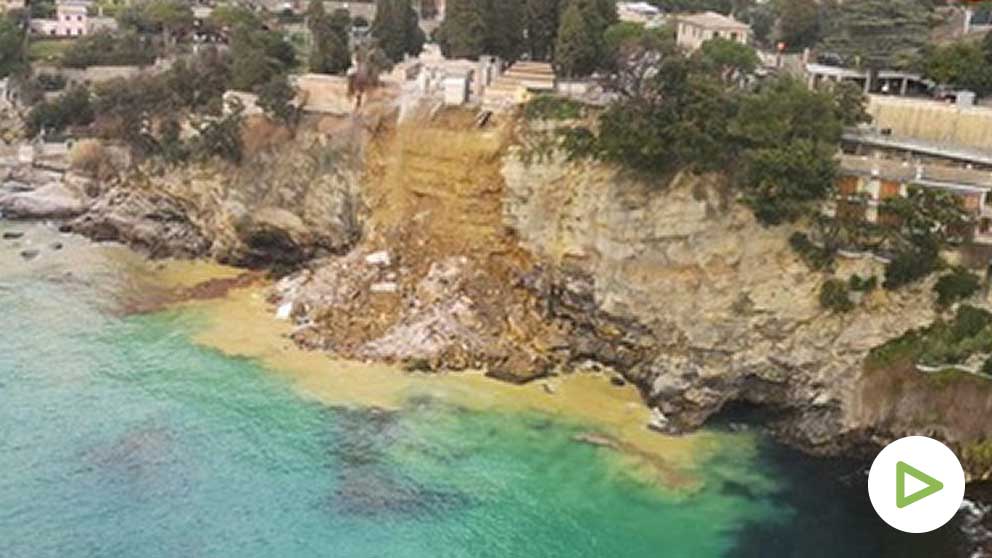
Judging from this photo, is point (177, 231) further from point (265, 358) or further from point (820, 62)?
point (820, 62)

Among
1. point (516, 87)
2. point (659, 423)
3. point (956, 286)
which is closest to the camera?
point (956, 286)

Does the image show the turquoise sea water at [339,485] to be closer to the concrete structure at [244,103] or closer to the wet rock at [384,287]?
the wet rock at [384,287]

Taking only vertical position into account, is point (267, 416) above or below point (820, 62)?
below

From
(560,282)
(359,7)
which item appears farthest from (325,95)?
(359,7)

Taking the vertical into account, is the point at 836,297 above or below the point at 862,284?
below

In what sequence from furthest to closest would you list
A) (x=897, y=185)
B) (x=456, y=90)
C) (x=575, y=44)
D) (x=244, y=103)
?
(x=244, y=103) < (x=575, y=44) < (x=456, y=90) < (x=897, y=185)

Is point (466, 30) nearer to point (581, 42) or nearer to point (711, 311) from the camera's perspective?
point (581, 42)

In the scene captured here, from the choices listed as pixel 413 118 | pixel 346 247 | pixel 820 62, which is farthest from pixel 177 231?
pixel 820 62
